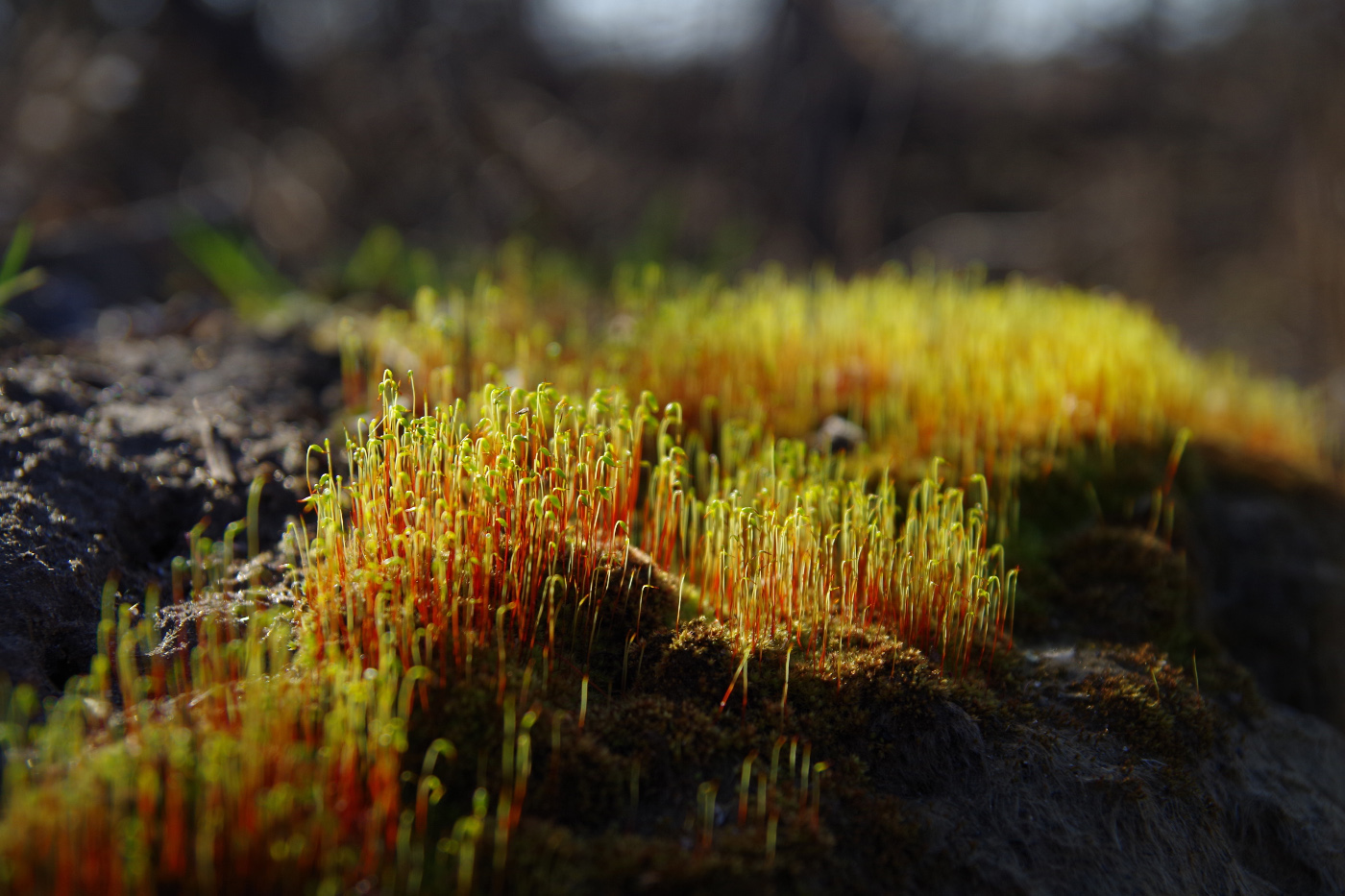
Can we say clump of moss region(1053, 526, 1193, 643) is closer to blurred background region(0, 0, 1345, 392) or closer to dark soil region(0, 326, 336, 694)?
dark soil region(0, 326, 336, 694)

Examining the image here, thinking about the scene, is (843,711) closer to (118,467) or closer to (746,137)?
(118,467)

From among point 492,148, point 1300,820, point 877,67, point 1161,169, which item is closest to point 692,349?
point 1300,820

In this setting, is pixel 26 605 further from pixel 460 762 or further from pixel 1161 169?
pixel 1161 169

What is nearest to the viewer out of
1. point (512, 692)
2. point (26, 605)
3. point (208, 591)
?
point (512, 692)

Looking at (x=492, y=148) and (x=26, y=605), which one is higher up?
(x=492, y=148)

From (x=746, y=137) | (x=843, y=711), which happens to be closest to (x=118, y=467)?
(x=843, y=711)

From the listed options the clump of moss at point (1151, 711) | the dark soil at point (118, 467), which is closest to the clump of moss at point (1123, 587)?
the clump of moss at point (1151, 711)
